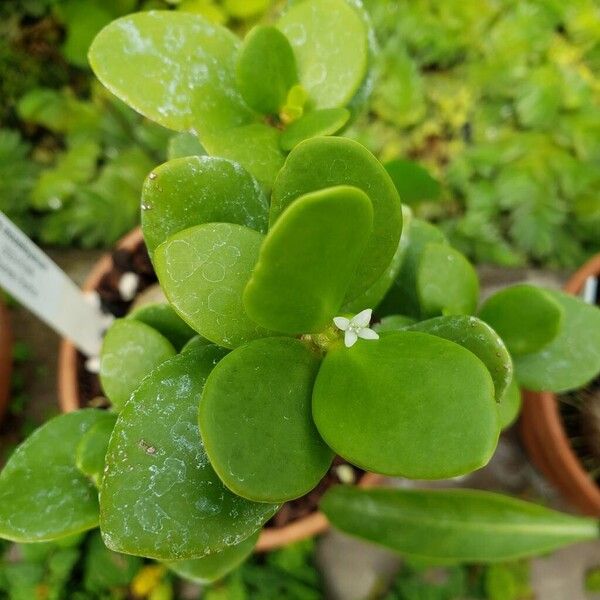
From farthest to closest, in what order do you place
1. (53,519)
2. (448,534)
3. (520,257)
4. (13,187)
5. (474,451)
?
(520,257)
(13,187)
(448,534)
(53,519)
(474,451)

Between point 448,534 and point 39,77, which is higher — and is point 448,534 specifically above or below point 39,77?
below

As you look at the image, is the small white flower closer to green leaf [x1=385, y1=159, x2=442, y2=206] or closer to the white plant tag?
green leaf [x1=385, y1=159, x2=442, y2=206]

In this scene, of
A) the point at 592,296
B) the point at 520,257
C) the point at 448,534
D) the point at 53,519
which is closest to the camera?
the point at 53,519

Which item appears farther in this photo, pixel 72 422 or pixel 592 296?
pixel 592 296

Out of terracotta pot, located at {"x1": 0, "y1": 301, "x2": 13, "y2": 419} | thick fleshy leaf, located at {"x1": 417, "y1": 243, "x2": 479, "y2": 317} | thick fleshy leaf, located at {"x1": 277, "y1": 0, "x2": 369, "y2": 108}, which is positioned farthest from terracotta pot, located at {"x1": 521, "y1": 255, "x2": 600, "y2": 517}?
terracotta pot, located at {"x1": 0, "y1": 301, "x2": 13, "y2": 419}

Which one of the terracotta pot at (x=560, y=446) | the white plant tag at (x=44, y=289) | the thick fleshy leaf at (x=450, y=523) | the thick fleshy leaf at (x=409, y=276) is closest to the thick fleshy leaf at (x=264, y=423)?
the thick fleshy leaf at (x=409, y=276)

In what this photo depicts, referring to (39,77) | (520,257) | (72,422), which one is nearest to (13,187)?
(39,77)

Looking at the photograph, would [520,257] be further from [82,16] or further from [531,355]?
[82,16]
